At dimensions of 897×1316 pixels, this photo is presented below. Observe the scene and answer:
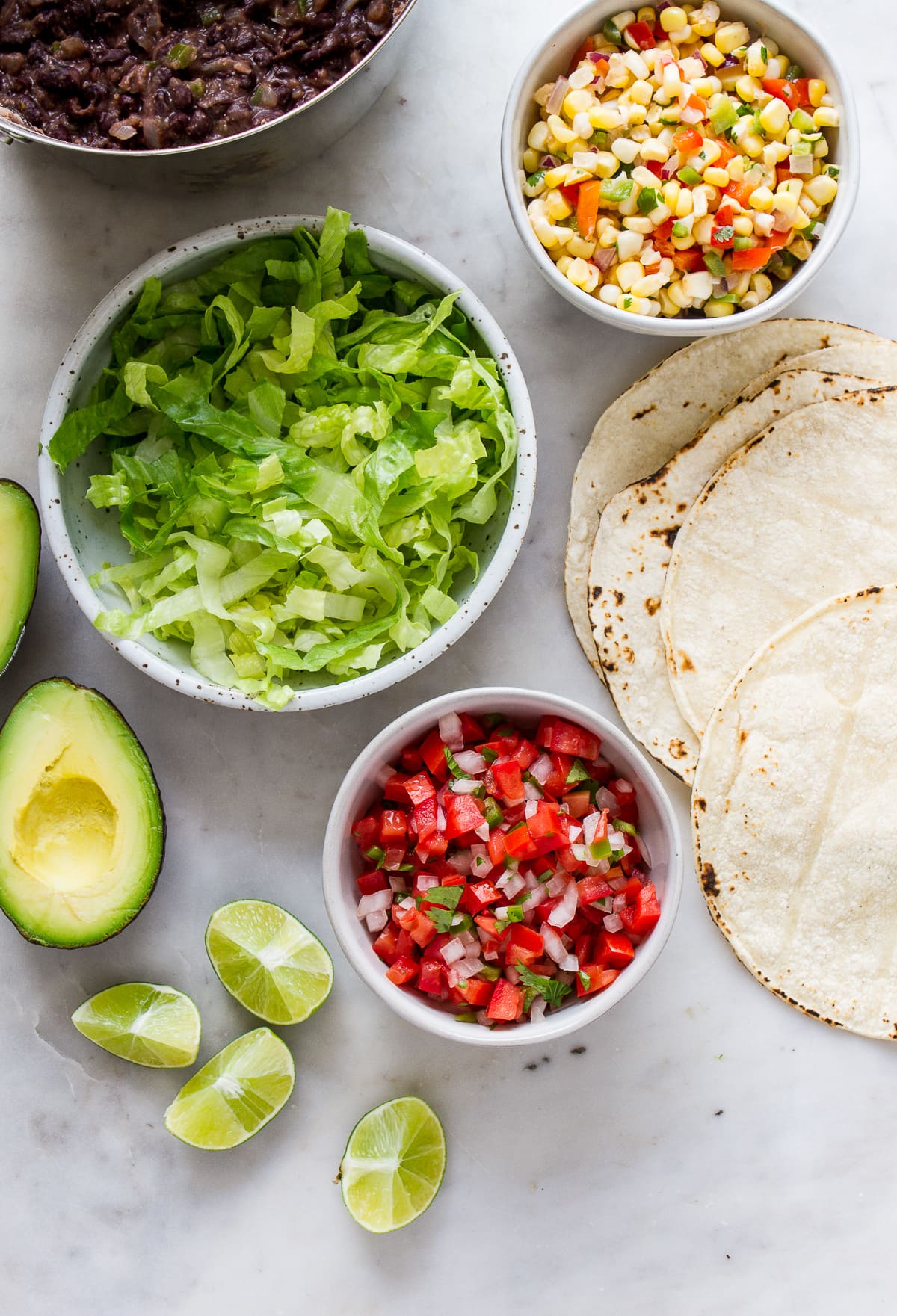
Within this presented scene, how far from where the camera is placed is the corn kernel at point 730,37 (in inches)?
89.7

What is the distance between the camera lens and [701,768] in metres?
2.43

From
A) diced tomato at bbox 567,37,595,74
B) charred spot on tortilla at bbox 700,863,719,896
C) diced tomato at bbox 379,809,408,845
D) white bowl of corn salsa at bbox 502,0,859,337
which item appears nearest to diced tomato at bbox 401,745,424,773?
diced tomato at bbox 379,809,408,845

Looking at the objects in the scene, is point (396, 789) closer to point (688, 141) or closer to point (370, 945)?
point (370, 945)

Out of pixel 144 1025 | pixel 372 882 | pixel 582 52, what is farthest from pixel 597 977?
pixel 582 52

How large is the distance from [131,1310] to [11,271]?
2.60m

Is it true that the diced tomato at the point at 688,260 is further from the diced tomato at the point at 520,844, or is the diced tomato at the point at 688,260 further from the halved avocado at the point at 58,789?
the halved avocado at the point at 58,789

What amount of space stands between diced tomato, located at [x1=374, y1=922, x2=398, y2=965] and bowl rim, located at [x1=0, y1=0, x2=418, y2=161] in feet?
5.43

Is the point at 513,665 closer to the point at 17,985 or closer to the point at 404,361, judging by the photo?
the point at 404,361

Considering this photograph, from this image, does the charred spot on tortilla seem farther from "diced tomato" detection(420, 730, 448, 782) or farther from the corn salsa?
the corn salsa

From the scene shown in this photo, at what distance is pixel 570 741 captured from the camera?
235 centimetres

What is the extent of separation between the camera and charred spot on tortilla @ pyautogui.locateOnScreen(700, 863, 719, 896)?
96.2 inches

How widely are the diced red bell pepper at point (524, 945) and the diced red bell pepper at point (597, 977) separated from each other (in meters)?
0.10

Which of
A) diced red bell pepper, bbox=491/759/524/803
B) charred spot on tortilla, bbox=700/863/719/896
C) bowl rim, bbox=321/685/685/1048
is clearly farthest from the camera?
charred spot on tortilla, bbox=700/863/719/896

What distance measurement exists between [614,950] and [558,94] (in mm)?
1857
